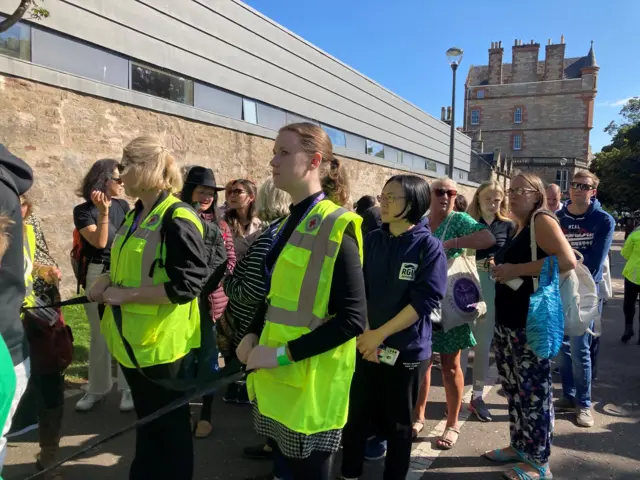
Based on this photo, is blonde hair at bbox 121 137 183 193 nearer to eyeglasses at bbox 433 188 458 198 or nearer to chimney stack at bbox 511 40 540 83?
eyeglasses at bbox 433 188 458 198

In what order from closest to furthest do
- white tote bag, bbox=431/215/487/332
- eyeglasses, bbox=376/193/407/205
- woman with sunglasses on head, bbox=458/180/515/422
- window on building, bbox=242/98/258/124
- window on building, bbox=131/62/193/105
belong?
eyeglasses, bbox=376/193/407/205 → white tote bag, bbox=431/215/487/332 → woman with sunglasses on head, bbox=458/180/515/422 → window on building, bbox=131/62/193/105 → window on building, bbox=242/98/258/124

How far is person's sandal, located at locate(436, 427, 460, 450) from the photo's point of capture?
3.57 meters

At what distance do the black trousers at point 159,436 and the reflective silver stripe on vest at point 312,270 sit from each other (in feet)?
3.13

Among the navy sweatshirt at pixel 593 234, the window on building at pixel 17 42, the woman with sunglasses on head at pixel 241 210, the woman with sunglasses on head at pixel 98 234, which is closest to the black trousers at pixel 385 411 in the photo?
the woman with sunglasses on head at pixel 98 234

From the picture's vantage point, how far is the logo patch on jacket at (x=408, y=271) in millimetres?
2693

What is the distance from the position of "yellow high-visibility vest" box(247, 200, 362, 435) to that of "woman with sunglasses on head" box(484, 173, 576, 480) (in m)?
1.67

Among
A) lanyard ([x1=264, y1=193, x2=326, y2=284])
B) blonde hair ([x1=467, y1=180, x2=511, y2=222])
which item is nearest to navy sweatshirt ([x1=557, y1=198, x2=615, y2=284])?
blonde hair ([x1=467, y1=180, x2=511, y2=222])

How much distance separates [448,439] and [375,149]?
1797 centimetres

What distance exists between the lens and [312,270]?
5.89ft

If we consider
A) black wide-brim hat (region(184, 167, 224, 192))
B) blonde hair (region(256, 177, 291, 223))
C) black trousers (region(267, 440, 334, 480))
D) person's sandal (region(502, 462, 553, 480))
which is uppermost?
black wide-brim hat (region(184, 167, 224, 192))

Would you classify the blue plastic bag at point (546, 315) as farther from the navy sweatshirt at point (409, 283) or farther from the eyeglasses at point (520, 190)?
the navy sweatshirt at point (409, 283)

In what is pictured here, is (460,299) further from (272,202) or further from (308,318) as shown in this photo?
(308,318)

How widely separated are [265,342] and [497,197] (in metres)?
3.56

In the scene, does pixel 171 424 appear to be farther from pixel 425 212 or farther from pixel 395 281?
pixel 425 212
